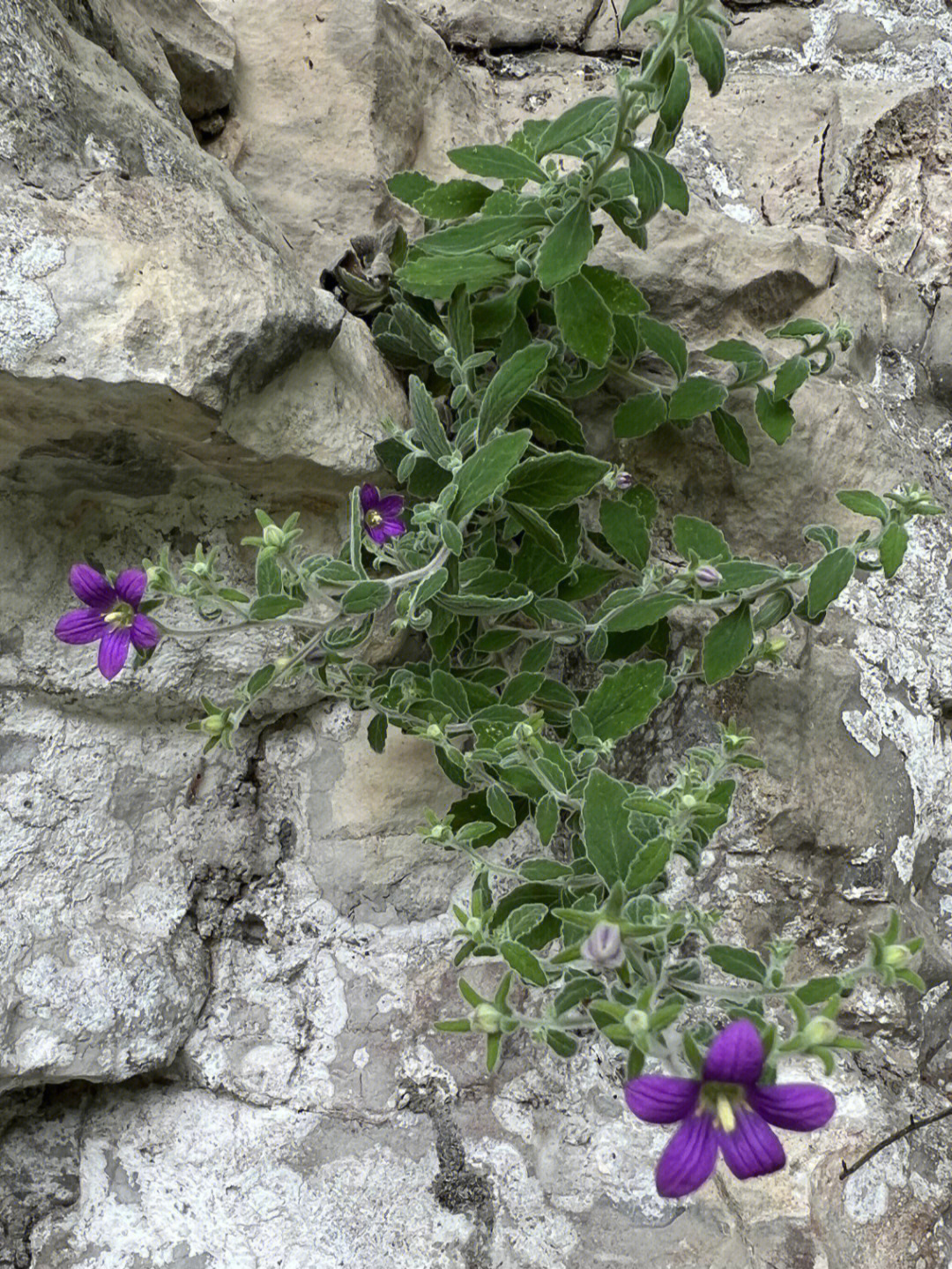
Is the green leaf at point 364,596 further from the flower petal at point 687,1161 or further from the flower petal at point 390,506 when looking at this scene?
the flower petal at point 687,1161

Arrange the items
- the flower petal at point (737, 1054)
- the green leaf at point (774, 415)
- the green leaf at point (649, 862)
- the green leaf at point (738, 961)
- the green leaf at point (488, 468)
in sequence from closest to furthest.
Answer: the flower petal at point (737, 1054), the green leaf at point (649, 862), the green leaf at point (738, 961), the green leaf at point (488, 468), the green leaf at point (774, 415)

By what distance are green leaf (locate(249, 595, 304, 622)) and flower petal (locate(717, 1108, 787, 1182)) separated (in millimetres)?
762

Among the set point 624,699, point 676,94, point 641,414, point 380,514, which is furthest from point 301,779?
point 676,94

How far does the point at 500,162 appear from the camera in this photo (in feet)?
4.62

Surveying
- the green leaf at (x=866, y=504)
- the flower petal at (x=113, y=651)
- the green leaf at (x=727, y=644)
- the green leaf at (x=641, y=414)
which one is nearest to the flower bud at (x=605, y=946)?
the green leaf at (x=727, y=644)

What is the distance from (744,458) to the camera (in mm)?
1671

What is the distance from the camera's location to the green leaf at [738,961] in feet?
3.83

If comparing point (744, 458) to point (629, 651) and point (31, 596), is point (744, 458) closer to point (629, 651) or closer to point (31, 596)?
point (629, 651)

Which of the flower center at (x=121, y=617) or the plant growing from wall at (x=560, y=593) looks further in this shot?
the flower center at (x=121, y=617)

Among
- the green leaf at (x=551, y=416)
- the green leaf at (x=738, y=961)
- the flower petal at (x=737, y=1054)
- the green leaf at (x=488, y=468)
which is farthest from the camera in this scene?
the green leaf at (x=551, y=416)

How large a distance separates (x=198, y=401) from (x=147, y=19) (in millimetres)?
926

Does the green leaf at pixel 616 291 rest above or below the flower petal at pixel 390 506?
above

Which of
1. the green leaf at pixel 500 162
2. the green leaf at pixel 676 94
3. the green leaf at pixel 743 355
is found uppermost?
the green leaf at pixel 676 94

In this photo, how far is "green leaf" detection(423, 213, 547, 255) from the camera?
138 centimetres
